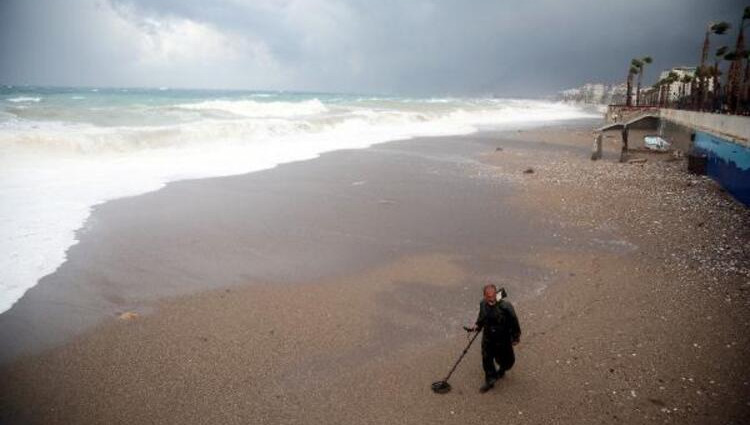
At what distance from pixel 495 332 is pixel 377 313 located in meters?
2.34

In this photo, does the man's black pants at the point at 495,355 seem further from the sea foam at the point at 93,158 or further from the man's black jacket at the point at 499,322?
the sea foam at the point at 93,158

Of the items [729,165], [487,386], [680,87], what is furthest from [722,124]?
[680,87]

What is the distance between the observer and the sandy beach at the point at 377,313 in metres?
5.39

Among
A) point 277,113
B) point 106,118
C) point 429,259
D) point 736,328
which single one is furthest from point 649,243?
point 277,113

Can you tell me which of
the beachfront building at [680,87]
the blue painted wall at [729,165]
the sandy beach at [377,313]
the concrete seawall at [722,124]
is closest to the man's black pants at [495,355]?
the sandy beach at [377,313]

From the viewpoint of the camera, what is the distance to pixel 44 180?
16156 mm

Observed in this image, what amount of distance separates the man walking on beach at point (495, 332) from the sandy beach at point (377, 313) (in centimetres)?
25

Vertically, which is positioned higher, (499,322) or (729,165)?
(729,165)

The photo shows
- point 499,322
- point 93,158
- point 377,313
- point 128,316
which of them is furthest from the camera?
point 93,158

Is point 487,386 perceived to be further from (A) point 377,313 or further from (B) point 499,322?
(A) point 377,313

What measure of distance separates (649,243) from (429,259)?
16.6ft

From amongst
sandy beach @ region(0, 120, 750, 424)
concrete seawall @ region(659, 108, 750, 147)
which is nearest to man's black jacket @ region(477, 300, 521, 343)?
sandy beach @ region(0, 120, 750, 424)

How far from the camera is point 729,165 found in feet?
49.9

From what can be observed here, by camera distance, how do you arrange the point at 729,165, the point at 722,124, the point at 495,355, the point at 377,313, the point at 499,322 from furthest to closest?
the point at 722,124 → the point at 729,165 → the point at 377,313 → the point at 495,355 → the point at 499,322
